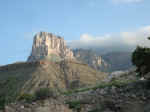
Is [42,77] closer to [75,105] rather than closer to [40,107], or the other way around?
[75,105]

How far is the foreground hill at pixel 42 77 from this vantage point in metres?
74.8

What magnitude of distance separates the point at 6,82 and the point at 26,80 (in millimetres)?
7223

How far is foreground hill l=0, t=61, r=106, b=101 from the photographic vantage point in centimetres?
7475

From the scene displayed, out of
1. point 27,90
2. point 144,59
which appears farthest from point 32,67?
point 144,59

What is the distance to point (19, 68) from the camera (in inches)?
4149

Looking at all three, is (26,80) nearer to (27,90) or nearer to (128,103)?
(27,90)

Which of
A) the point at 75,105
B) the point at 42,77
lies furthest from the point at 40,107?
the point at 42,77

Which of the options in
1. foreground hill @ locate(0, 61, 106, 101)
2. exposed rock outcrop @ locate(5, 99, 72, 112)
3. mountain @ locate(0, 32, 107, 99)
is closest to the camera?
exposed rock outcrop @ locate(5, 99, 72, 112)

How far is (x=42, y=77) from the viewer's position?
85500 mm

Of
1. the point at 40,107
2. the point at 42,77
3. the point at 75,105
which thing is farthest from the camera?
the point at 42,77

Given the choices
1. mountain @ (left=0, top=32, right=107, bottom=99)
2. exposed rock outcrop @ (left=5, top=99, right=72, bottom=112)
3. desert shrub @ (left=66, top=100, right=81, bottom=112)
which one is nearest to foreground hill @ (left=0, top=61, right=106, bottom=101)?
mountain @ (left=0, top=32, right=107, bottom=99)

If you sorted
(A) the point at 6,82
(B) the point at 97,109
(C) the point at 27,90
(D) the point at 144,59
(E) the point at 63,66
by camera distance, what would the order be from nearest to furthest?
(B) the point at 97,109, (D) the point at 144,59, (C) the point at 27,90, (A) the point at 6,82, (E) the point at 63,66

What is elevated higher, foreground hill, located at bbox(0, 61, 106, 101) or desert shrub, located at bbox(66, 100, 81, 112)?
desert shrub, located at bbox(66, 100, 81, 112)

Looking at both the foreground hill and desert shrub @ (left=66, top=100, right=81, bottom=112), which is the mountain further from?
desert shrub @ (left=66, top=100, right=81, bottom=112)
